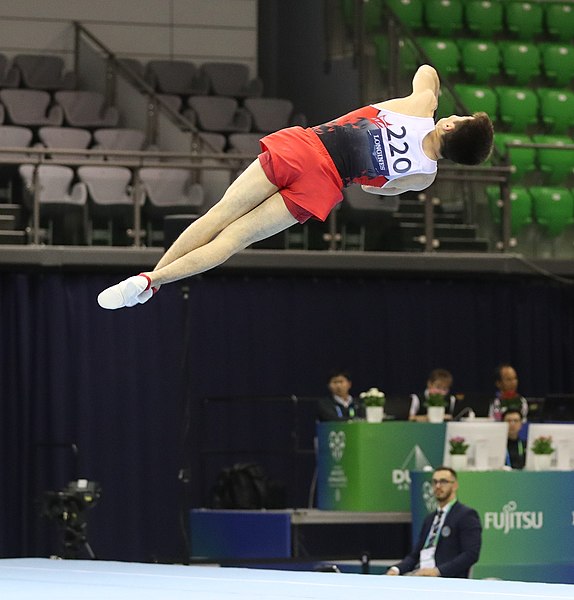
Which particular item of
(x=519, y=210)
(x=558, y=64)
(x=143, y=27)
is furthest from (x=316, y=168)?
(x=143, y=27)

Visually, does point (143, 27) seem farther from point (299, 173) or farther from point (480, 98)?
point (299, 173)

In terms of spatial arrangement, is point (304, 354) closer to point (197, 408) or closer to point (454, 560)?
point (197, 408)

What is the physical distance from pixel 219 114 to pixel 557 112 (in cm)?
335

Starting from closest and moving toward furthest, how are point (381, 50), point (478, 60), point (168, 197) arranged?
point (168, 197) < point (381, 50) < point (478, 60)

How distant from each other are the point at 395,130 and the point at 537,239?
625 cm

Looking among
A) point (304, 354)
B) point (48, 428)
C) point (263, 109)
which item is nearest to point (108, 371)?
point (48, 428)

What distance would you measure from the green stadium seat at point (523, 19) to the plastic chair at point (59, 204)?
562 cm

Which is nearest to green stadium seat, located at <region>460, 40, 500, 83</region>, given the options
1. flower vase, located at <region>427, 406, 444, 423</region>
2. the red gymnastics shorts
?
flower vase, located at <region>427, 406, 444, 423</region>

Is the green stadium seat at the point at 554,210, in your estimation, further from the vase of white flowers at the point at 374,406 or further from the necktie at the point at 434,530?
the necktie at the point at 434,530

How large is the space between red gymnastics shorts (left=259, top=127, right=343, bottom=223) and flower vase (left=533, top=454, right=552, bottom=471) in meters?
4.10

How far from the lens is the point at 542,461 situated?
30.5ft

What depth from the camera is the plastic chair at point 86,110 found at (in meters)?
12.8

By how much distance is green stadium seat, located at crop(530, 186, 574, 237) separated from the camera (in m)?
11.6

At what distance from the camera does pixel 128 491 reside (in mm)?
11625
